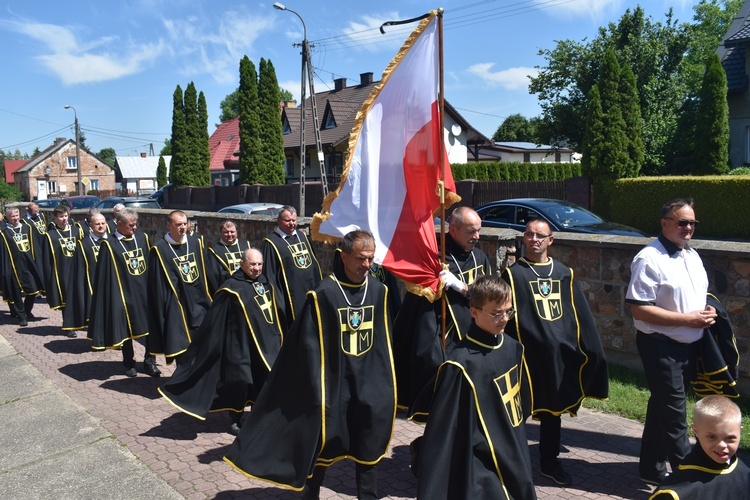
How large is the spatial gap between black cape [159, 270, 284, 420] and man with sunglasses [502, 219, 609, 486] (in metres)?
2.16

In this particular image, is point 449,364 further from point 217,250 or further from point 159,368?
point 159,368

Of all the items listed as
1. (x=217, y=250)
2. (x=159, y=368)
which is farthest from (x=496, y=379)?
(x=159, y=368)

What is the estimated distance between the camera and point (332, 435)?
4.53 metres

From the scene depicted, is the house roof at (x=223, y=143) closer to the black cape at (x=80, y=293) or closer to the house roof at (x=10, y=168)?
the black cape at (x=80, y=293)

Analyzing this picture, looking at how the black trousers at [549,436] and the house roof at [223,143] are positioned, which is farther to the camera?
the house roof at [223,143]

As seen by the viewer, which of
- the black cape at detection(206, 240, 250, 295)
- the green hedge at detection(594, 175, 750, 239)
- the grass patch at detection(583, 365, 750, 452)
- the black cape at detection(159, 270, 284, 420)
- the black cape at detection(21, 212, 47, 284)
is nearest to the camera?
the black cape at detection(159, 270, 284, 420)

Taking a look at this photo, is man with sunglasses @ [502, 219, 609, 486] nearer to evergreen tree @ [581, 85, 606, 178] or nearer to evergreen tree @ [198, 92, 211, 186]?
evergreen tree @ [581, 85, 606, 178]

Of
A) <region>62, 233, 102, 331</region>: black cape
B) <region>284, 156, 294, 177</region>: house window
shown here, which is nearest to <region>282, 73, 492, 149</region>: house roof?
<region>284, 156, 294, 177</region>: house window

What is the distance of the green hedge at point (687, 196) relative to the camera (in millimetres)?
20750

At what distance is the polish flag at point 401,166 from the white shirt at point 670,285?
1381 mm

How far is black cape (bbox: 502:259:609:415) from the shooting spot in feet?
16.6

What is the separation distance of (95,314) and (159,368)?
972 millimetres

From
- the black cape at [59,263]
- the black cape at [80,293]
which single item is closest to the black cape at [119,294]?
the black cape at [80,293]

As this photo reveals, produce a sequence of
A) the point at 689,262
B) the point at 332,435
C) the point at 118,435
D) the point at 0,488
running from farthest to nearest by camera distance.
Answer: the point at 118,435 < the point at 0,488 < the point at 689,262 < the point at 332,435
